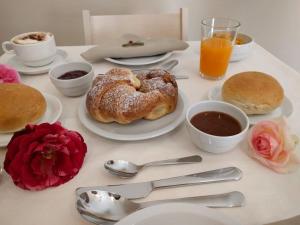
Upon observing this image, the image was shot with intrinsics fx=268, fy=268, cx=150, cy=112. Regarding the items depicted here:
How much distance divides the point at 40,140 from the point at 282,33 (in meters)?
1.98

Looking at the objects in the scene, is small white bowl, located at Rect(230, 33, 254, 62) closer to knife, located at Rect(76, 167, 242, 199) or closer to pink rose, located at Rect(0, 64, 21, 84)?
knife, located at Rect(76, 167, 242, 199)

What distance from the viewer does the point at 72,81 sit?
0.83 metres

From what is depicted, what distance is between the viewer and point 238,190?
1.83 ft

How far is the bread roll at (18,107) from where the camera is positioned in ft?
2.21

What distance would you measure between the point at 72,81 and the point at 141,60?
371mm

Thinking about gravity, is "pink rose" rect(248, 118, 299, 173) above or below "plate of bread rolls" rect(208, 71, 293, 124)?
below

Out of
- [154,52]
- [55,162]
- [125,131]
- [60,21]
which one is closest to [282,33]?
[154,52]

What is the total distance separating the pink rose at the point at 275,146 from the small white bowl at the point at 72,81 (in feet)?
1.76

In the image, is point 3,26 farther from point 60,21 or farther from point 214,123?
point 214,123

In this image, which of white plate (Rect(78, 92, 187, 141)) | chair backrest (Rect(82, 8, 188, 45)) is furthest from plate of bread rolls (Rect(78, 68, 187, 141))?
chair backrest (Rect(82, 8, 188, 45))

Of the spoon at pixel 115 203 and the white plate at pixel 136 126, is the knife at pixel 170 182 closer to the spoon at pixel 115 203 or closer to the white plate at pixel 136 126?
the spoon at pixel 115 203

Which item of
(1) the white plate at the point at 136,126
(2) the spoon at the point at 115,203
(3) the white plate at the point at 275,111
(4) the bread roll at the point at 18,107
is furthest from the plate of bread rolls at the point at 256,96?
(4) the bread roll at the point at 18,107

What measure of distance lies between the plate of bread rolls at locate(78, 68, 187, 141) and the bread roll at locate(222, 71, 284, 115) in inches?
5.6

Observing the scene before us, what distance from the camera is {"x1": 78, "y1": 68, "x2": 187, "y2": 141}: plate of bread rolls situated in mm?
699
